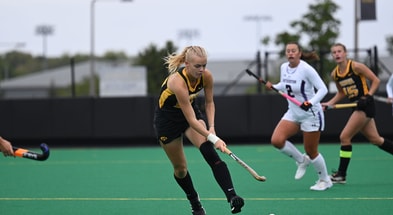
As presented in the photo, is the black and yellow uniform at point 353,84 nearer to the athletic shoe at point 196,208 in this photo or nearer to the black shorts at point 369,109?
the black shorts at point 369,109

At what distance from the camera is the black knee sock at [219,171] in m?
7.59

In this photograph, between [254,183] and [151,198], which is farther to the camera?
[254,183]

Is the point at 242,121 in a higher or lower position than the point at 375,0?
lower

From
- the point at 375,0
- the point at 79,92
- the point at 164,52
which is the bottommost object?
the point at 79,92

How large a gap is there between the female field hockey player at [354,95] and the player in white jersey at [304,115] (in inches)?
25.3

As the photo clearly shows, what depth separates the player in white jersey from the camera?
10703mm

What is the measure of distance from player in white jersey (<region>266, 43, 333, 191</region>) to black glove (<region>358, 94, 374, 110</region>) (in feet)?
2.66

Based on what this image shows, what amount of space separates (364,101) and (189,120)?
15.3 feet

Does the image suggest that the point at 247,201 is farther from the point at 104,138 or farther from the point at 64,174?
the point at 104,138

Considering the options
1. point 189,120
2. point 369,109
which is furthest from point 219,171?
point 369,109

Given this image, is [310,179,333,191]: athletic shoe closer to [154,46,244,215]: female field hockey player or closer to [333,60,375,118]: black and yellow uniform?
[333,60,375,118]: black and yellow uniform

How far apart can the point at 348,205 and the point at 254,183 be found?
2740mm

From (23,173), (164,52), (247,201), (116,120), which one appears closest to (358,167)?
(247,201)

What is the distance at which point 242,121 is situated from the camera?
813 inches
